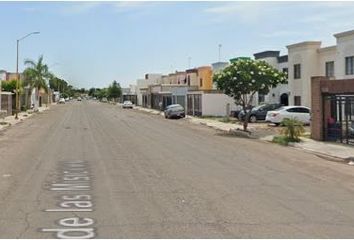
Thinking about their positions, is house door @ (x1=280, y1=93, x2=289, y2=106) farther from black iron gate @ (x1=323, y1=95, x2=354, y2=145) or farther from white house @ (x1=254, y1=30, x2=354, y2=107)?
black iron gate @ (x1=323, y1=95, x2=354, y2=145)

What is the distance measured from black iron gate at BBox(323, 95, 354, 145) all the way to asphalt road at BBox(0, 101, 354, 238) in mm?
6245

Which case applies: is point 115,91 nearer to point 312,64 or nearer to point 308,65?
point 308,65

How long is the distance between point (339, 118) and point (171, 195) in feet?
61.2

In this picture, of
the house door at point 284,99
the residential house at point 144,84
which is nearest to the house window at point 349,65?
the house door at point 284,99

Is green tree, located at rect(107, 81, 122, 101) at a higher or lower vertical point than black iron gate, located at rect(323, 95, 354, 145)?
higher

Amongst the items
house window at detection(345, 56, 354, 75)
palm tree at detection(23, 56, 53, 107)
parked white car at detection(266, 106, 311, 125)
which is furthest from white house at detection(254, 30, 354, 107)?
palm tree at detection(23, 56, 53, 107)

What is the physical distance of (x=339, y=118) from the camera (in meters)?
29.0

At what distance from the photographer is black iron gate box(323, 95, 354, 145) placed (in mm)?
27656

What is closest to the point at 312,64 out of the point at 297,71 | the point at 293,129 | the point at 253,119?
the point at 297,71

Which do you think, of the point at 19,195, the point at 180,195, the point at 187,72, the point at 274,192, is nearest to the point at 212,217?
the point at 180,195

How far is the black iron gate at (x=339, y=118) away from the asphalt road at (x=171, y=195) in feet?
20.5

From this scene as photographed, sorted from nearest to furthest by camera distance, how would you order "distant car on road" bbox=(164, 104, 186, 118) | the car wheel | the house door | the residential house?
the car wheel < the house door < "distant car on road" bbox=(164, 104, 186, 118) < the residential house

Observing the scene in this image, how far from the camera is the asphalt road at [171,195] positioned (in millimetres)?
8969

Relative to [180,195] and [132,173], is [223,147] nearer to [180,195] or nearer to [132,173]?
[132,173]
